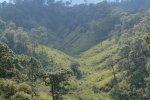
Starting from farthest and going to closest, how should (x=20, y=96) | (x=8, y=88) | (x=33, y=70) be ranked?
1. (x=33, y=70)
2. (x=8, y=88)
3. (x=20, y=96)

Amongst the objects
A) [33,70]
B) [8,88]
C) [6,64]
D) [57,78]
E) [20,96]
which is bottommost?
[20,96]

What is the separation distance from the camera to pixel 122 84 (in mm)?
194500

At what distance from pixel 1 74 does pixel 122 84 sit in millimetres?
87799

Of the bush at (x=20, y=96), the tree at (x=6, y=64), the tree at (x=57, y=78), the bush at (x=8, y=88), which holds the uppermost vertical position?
the tree at (x=6, y=64)

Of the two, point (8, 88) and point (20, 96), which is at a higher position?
point (8, 88)

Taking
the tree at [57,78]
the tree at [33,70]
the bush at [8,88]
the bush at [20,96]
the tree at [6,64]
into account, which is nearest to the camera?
the bush at [20,96]

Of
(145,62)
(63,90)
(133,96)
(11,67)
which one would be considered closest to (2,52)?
(11,67)

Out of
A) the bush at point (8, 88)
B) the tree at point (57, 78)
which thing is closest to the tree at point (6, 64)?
the bush at point (8, 88)

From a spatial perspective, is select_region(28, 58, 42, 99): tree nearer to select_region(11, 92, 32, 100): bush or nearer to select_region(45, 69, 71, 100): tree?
select_region(45, 69, 71, 100): tree

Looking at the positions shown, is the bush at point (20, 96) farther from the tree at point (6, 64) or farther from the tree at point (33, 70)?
the tree at point (33, 70)

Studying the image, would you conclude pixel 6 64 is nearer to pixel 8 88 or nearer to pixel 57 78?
pixel 8 88

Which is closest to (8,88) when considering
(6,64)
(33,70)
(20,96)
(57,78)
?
(20,96)

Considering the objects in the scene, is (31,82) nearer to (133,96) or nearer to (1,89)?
(1,89)

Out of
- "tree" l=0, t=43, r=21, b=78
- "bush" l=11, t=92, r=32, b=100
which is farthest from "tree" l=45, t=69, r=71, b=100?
"tree" l=0, t=43, r=21, b=78
